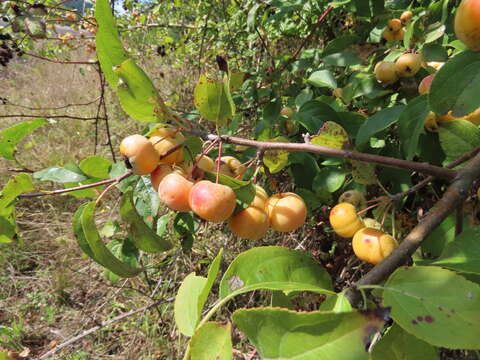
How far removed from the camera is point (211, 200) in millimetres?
708

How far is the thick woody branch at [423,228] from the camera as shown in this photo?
572 mm

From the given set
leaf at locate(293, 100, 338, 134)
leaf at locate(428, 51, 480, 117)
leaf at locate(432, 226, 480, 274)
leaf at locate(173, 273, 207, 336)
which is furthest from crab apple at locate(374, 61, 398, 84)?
leaf at locate(173, 273, 207, 336)

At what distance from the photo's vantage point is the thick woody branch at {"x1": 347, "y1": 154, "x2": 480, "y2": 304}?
572mm

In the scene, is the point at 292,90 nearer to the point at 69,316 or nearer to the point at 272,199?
the point at 272,199

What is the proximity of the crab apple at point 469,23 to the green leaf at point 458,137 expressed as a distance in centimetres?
33

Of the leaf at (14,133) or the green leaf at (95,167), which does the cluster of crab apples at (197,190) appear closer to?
the green leaf at (95,167)

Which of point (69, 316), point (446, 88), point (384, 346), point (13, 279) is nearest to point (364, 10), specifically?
point (446, 88)

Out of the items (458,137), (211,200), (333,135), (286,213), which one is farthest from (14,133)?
(458,137)

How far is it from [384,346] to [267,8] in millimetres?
2203

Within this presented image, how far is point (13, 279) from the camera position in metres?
2.87

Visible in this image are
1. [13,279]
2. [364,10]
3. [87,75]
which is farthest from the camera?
[87,75]

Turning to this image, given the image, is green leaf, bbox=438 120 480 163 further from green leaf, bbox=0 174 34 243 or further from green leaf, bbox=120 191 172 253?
green leaf, bbox=0 174 34 243

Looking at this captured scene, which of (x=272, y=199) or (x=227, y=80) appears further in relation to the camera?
(x=272, y=199)

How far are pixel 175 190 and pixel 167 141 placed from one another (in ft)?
0.48
